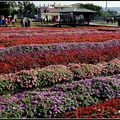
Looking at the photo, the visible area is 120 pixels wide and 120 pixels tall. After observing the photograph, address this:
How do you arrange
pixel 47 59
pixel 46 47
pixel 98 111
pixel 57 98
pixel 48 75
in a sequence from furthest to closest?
1. pixel 46 47
2. pixel 47 59
3. pixel 48 75
4. pixel 57 98
5. pixel 98 111

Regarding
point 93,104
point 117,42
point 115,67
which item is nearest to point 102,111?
point 93,104

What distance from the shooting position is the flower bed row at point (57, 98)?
5.04 metres

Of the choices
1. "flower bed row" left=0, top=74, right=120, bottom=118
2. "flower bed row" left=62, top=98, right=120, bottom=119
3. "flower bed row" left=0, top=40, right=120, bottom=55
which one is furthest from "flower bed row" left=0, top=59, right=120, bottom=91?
"flower bed row" left=0, top=40, right=120, bottom=55

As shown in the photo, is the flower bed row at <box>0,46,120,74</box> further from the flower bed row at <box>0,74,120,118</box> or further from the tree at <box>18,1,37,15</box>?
the tree at <box>18,1,37,15</box>

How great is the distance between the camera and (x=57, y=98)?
18.2ft

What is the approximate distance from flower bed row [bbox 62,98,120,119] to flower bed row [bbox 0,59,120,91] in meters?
2.03

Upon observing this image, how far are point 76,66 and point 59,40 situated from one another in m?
6.24

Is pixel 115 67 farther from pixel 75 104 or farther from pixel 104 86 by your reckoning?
pixel 75 104

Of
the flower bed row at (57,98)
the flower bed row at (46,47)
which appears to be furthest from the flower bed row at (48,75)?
the flower bed row at (46,47)

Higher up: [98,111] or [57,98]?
[57,98]

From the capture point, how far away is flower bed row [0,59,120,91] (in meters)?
7.02

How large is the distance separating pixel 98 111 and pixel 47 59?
4.26 meters

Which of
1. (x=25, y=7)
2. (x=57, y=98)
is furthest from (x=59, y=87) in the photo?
(x=25, y=7)

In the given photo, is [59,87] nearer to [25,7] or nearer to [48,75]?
[48,75]
